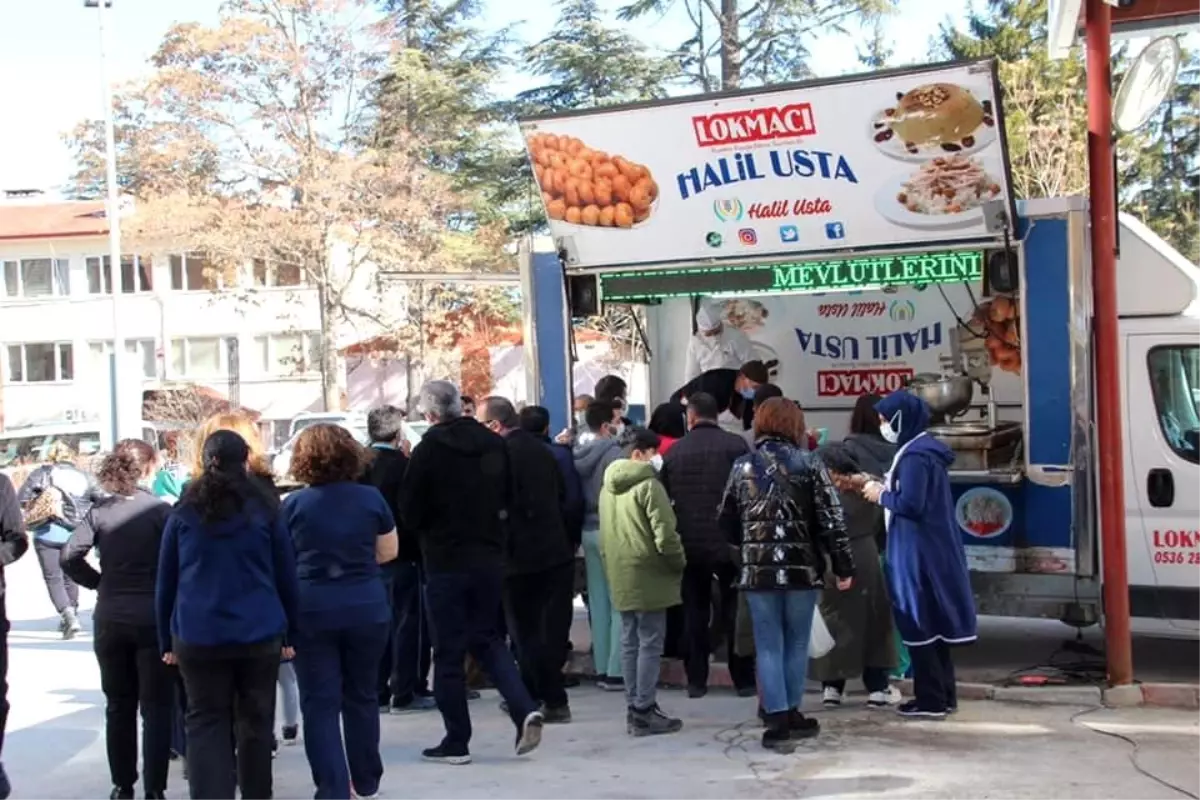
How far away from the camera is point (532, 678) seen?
297 inches

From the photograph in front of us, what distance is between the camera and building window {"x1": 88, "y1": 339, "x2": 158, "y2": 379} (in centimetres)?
4478

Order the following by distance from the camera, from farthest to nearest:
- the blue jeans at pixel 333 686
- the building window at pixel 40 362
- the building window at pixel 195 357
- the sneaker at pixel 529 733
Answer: the building window at pixel 40 362 < the building window at pixel 195 357 < the sneaker at pixel 529 733 < the blue jeans at pixel 333 686

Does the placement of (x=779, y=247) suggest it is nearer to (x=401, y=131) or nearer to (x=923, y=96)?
(x=923, y=96)

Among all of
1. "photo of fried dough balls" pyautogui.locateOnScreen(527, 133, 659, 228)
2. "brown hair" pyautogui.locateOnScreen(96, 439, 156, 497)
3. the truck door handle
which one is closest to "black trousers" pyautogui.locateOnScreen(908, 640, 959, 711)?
the truck door handle

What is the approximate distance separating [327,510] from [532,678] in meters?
2.30

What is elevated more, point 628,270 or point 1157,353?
point 628,270

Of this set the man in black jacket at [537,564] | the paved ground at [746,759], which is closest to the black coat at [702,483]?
the man in black jacket at [537,564]

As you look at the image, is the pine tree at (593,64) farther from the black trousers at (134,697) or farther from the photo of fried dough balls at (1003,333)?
the black trousers at (134,697)

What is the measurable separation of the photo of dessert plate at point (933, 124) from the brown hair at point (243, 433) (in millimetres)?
3976

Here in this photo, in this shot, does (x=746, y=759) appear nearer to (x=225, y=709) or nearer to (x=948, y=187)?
(x=225, y=709)

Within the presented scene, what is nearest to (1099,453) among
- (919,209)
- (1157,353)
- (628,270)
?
(1157,353)

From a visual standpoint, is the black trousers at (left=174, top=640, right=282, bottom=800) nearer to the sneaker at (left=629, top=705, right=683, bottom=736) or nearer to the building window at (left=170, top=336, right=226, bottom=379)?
the sneaker at (left=629, top=705, right=683, bottom=736)

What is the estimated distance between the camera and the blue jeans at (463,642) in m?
6.63

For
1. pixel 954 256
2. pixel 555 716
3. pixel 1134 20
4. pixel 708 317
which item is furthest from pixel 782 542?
pixel 1134 20
